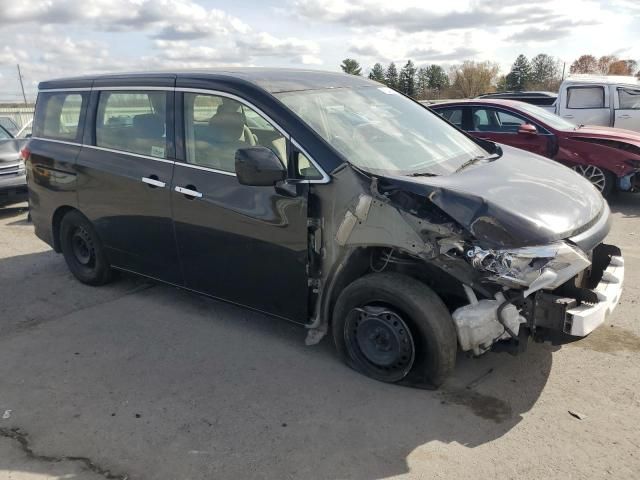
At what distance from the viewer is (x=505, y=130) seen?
360 inches

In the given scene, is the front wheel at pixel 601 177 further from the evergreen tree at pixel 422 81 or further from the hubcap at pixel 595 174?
the evergreen tree at pixel 422 81

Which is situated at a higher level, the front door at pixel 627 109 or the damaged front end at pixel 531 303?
the front door at pixel 627 109

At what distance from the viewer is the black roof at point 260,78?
13.1 feet

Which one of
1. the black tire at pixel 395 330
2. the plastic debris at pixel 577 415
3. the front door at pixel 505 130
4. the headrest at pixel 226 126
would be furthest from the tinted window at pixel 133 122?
the front door at pixel 505 130

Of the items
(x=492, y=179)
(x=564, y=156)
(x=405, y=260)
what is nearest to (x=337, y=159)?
(x=405, y=260)

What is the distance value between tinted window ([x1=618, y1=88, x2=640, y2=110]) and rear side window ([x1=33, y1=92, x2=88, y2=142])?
1060 centimetres

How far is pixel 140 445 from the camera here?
3111 mm

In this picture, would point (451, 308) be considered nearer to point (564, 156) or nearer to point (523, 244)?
point (523, 244)

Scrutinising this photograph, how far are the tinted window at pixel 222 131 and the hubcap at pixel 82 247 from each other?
5.80ft

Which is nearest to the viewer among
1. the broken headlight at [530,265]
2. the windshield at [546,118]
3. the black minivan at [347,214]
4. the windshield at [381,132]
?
the broken headlight at [530,265]

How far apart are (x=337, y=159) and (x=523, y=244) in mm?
1204

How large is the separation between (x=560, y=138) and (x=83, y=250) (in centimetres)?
690

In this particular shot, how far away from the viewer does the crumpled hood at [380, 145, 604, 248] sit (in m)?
3.07

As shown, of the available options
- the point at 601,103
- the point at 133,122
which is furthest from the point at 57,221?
the point at 601,103
